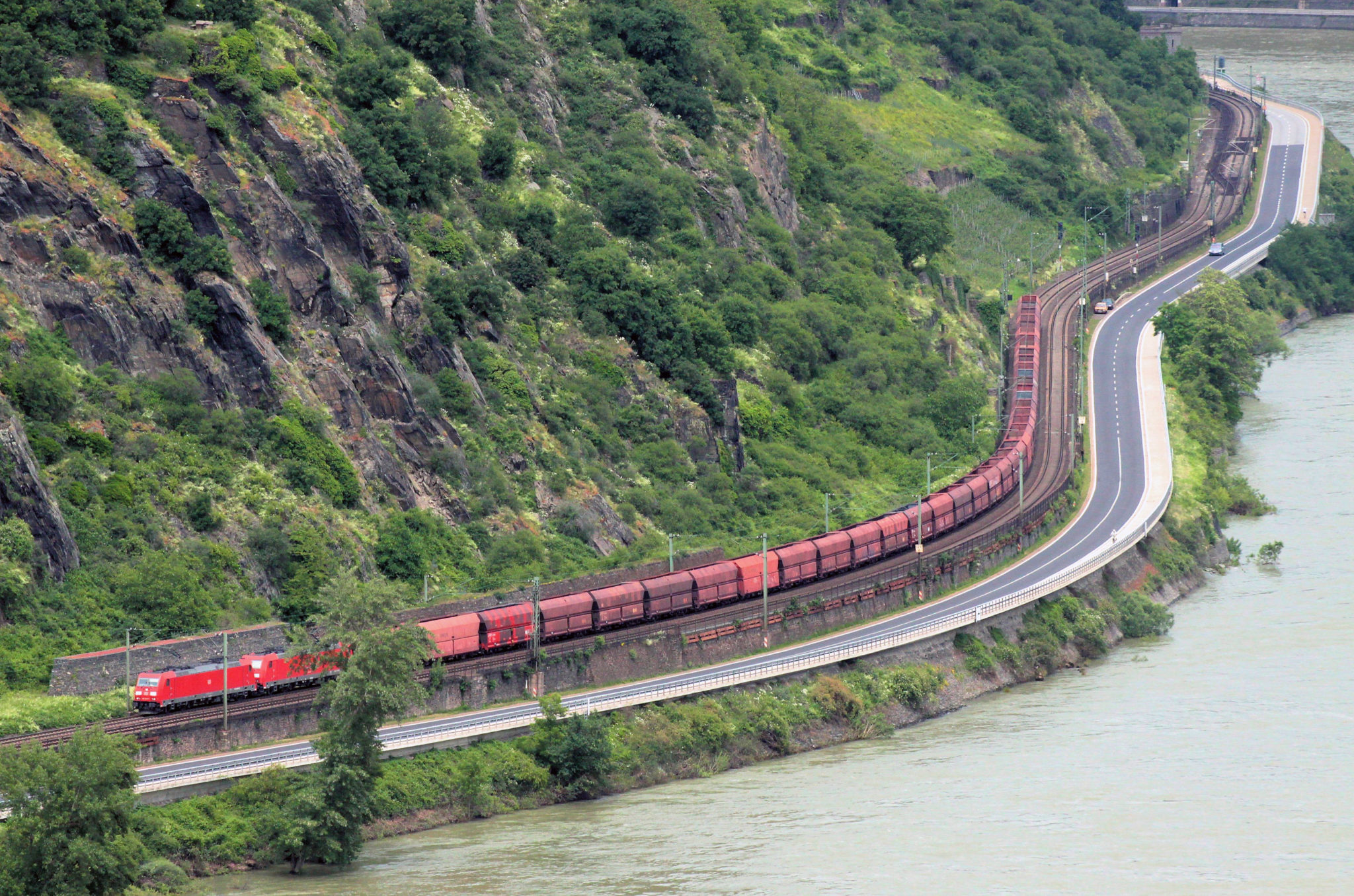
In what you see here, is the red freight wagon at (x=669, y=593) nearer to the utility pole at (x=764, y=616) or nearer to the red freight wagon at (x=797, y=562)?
the utility pole at (x=764, y=616)

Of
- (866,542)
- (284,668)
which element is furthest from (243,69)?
(866,542)

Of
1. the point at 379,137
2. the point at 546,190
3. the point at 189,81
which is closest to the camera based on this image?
the point at 189,81

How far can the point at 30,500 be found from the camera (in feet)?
289

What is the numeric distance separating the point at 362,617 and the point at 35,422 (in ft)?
65.7

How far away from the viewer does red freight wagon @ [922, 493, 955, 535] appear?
396 ft

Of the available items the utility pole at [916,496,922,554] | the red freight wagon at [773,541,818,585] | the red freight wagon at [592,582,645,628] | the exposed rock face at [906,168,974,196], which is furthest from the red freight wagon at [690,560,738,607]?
the exposed rock face at [906,168,974,196]

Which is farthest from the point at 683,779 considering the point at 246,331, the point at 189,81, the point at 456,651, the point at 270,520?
the point at 189,81

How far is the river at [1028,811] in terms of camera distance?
245 ft

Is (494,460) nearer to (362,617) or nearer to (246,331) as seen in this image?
(246,331)

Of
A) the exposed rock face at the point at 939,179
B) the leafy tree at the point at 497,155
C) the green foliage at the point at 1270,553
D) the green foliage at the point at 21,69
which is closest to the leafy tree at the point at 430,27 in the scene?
the leafy tree at the point at 497,155

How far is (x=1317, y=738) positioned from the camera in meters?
89.5

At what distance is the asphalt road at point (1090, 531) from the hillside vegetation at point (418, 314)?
347 inches

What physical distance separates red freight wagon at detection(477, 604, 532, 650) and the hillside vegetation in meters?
7.06

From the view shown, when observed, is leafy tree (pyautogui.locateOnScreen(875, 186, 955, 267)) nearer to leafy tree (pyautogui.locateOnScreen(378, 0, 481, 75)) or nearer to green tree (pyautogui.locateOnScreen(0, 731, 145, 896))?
leafy tree (pyautogui.locateOnScreen(378, 0, 481, 75))
